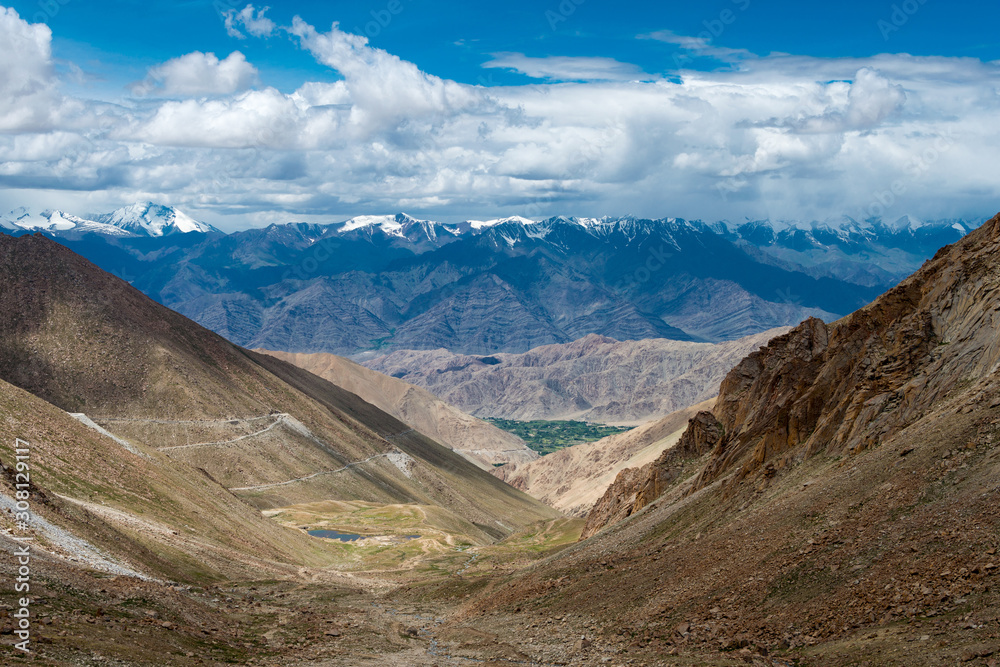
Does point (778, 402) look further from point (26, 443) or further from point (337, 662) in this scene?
point (26, 443)

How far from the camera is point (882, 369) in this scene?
50250 millimetres

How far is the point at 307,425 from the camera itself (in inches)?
6594

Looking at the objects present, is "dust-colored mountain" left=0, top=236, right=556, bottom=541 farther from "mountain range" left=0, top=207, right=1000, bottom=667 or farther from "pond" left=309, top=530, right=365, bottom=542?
"mountain range" left=0, top=207, right=1000, bottom=667

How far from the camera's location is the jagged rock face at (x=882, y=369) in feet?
149

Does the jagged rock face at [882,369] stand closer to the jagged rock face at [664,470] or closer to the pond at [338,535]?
the jagged rock face at [664,470]

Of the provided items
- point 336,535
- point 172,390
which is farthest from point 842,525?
point 172,390

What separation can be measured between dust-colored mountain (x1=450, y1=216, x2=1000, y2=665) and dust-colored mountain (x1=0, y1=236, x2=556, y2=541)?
3477 inches

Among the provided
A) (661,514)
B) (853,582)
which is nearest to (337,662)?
(853,582)

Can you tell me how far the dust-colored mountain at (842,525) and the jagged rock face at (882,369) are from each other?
132 millimetres

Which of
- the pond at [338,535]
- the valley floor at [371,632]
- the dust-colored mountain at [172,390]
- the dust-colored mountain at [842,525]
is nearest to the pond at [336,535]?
the pond at [338,535]

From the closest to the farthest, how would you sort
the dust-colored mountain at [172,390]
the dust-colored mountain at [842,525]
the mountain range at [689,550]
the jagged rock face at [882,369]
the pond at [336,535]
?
the dust-colored mountain at [842,525] → the mountain range at [689,550] → the jagged rock face at [882,369] → the pond at [336,535] → the dust-colored mountain at [172,390]

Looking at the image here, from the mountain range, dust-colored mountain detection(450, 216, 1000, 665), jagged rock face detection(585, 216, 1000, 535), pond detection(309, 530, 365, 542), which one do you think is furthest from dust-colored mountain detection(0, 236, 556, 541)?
dust-colored mountain detection(450, 216, 1000, 665)

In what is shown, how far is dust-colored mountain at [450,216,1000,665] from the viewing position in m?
29.7

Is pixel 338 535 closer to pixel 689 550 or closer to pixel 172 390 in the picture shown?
pixel 172 390
